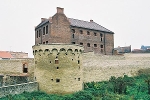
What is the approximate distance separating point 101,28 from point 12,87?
885 inches

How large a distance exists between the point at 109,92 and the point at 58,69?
670cm

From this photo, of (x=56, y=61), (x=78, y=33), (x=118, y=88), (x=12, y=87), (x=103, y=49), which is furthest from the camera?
(x=103, y=49)

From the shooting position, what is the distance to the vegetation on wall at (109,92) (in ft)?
76.2

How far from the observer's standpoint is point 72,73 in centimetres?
2538

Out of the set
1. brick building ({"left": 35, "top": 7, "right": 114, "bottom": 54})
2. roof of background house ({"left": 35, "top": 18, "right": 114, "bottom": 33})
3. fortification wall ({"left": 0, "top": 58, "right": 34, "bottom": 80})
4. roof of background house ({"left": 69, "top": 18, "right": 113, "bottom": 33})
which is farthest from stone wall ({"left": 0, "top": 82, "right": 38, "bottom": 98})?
roof of background house ({"left": 69, "top": 18, "right": 113, "bottom": 33})

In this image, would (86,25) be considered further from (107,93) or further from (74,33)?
(107,93)

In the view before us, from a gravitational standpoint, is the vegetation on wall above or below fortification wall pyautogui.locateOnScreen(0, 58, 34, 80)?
below

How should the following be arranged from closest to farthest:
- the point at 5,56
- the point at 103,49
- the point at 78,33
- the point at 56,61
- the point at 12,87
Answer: the point at 12,87 → the point at 56,61 → the point at 78,33 → the point at 103,49 → the point at 5,56

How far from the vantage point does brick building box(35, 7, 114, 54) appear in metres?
33.0

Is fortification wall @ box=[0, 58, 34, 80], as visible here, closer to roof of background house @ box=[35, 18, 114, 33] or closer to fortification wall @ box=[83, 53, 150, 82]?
roof of background house @ box=[35, 18, 114, 33]

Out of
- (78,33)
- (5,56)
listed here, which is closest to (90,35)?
(78,33)

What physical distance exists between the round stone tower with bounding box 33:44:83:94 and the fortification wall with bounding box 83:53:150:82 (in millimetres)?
5955

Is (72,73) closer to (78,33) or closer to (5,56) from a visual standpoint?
(78,33)

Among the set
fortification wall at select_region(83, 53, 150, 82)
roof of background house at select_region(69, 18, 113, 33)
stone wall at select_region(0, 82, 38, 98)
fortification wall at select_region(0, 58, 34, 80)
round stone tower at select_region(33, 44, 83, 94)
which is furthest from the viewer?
roof of background house at select_region(69, 18, 113, 33)
